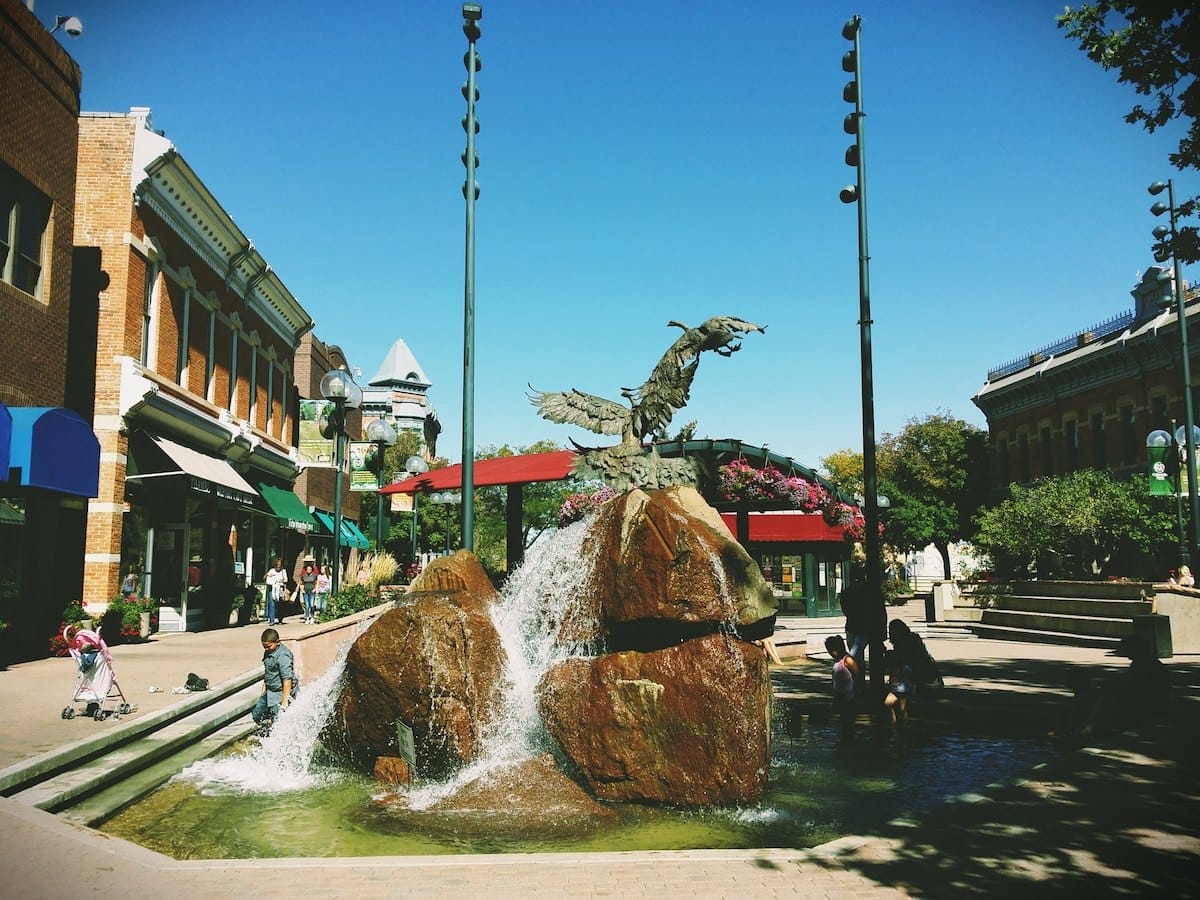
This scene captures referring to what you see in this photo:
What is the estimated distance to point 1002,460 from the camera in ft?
171

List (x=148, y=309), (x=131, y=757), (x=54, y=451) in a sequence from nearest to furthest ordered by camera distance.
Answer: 1. (x=131, y=757)
2. (x=54, y=451)
3. (x=148, y=309)

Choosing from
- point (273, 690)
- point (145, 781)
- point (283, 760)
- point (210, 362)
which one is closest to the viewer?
point (145, 781)

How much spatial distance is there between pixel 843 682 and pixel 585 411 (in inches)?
205

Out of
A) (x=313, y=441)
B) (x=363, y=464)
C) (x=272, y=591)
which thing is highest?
(x=313, y=441)

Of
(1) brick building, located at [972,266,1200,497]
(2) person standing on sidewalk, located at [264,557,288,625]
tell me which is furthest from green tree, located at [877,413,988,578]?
(2) person standing on sidewalk, located at [264,557,288,625]

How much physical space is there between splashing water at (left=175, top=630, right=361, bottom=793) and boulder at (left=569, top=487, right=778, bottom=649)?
9.66 ft

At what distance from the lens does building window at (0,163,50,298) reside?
15664mm

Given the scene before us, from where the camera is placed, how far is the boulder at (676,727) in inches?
288

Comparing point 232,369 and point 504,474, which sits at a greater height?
point 232,369

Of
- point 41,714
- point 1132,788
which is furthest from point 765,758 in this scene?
point 41,714

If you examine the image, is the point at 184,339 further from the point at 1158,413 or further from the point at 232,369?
the point at 1158,413

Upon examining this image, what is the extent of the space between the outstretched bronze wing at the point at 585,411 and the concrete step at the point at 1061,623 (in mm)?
12505

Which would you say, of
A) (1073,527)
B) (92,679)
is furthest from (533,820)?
(1073,527)

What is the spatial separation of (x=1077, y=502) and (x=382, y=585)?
20.3 metres
